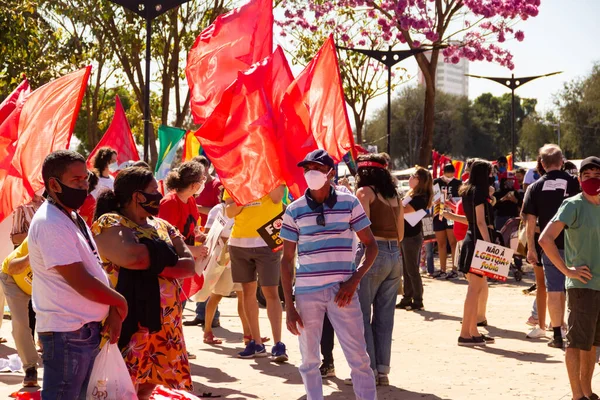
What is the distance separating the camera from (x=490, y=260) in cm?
974

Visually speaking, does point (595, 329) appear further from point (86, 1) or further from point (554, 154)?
point (86, 1)

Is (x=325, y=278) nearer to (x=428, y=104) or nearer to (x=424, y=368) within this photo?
(x=424, y=368)

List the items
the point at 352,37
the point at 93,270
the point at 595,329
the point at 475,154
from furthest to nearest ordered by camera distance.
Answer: the point at 475,154
the point at 352,37
the point at 595,329
the point at 93,270

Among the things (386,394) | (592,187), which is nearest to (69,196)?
(386,394)

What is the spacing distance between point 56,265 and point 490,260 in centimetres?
599

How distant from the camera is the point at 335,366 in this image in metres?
8.70

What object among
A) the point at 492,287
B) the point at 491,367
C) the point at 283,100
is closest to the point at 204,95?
the point at 283,100

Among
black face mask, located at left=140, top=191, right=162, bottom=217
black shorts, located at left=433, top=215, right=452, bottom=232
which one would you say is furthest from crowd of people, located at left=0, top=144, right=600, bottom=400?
black shorts, located at left=433, top=215, right=452, bottom=232

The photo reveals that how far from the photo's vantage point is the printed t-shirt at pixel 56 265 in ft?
15.3

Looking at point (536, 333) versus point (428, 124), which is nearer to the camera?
point (536, 333)

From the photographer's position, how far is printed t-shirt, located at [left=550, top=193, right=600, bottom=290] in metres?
6.70

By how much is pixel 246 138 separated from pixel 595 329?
410cm

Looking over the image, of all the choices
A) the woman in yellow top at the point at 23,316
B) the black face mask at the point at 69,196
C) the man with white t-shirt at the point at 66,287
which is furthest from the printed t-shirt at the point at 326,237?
the woman in yellow top at the point at 23,316

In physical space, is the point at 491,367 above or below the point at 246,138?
below
